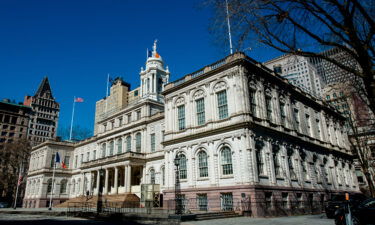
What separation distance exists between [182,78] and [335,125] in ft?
86.9

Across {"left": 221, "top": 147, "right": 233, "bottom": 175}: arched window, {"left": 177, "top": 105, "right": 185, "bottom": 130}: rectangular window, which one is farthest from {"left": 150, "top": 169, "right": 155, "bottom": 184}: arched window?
{"left": 221, "top": 147, "right": 233, "bottom": 175}: arched window

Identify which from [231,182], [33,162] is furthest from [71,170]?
[231,182]

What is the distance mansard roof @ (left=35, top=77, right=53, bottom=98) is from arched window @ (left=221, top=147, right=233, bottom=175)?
117868 mm

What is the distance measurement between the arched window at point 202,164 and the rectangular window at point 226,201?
9.25ft

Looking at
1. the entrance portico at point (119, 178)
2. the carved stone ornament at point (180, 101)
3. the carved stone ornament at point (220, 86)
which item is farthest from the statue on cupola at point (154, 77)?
the carved stone ornament at point (220, 86)

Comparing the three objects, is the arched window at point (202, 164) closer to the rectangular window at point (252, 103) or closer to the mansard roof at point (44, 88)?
the rectangular window at point (252, 103)

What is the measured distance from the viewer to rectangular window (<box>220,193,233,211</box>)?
23.0 metres

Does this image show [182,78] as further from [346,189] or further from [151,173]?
[346,189]

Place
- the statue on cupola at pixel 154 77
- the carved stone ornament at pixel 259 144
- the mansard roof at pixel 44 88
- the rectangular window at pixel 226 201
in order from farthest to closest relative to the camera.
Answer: the mansard roof at pixel 44 88 → the statue on cupola at pixel 154 77 → the carved stone ornament at pixel 259 144 → the rectangular window at pixel 226 201

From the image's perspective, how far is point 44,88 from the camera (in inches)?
4941

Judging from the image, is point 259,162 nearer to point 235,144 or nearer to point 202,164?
point 235,144

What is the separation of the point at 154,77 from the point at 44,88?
315 ft

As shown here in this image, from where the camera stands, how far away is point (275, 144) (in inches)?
1035

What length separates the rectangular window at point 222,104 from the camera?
25922 mm
